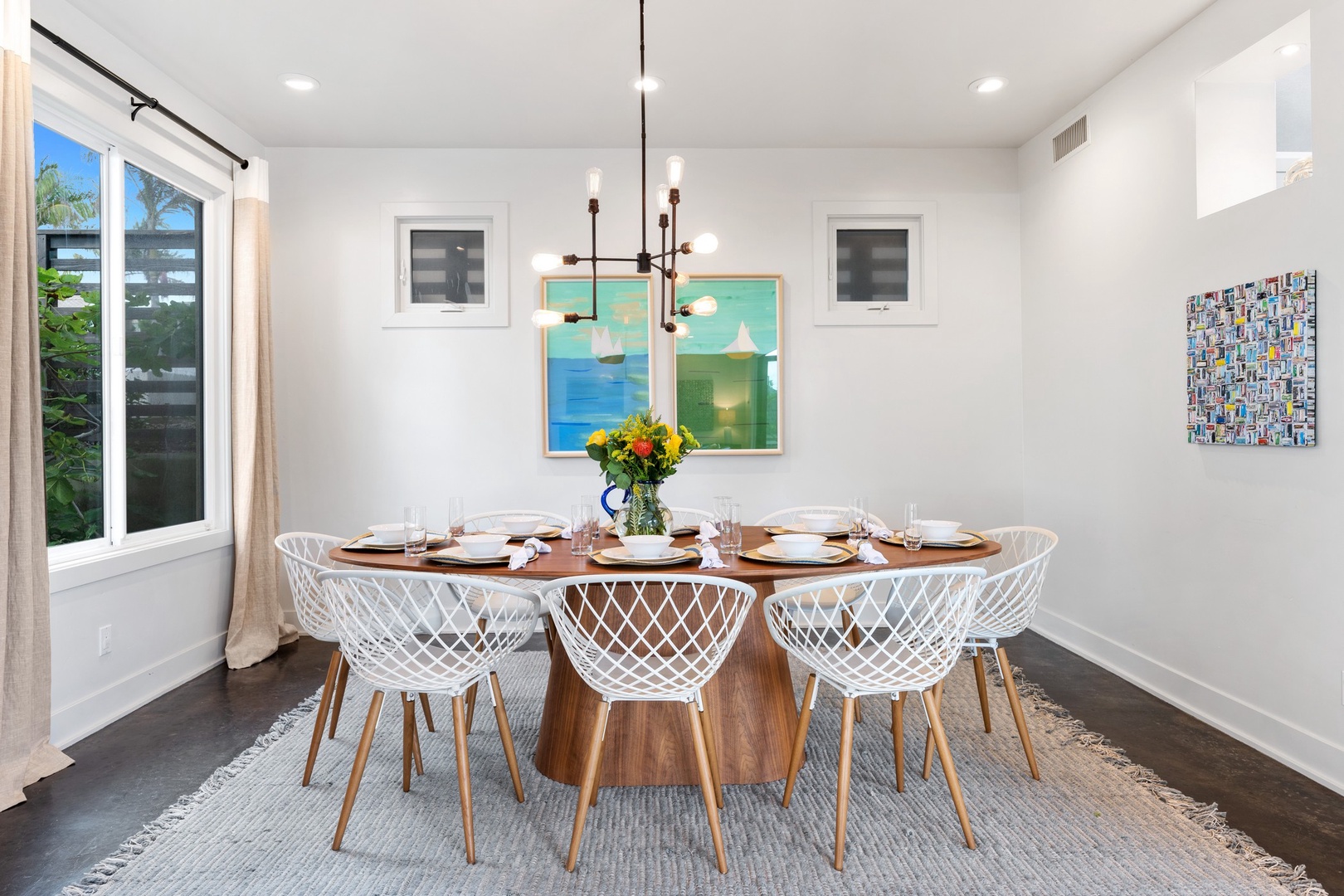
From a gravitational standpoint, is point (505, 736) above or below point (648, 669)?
below

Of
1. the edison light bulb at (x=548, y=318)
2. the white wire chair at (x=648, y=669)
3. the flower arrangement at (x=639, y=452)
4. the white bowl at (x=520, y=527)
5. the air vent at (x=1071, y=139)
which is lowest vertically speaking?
the white wire chair at (x=648, y=669)

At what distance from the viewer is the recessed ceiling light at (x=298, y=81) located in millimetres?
3463

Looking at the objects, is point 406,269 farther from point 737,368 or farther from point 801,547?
point 801,547

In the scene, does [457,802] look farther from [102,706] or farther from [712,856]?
[102,706]

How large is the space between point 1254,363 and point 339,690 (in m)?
3.45

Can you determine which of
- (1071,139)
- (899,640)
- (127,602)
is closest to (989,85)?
(1071,139)

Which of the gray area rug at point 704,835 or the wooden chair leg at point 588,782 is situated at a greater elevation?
the wooden chair leg at point 588,782

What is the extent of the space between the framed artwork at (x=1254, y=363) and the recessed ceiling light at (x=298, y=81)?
3939 mm

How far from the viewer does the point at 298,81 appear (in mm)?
3516

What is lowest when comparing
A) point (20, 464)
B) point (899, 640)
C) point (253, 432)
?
point (899, 640)

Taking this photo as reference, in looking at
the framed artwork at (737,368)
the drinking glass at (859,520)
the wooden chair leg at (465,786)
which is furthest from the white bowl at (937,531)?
the framed artwork at (737,368)

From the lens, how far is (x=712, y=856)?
6.69 ft

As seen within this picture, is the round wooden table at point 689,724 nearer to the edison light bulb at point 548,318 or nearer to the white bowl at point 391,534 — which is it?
the white bowl at point 391,534

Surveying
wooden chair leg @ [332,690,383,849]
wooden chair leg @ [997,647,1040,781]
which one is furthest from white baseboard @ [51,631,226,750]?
wooden chair leg @ [997,647,1040,781]
